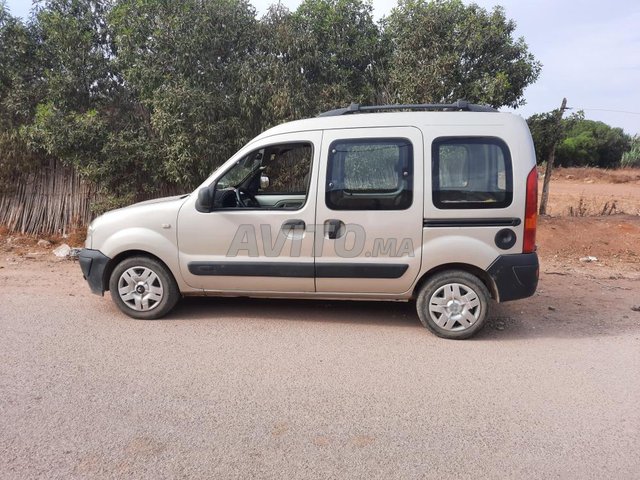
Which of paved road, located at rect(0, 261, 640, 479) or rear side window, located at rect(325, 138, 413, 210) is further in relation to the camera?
rear side window, located at rect(325, 138, 413, 210)

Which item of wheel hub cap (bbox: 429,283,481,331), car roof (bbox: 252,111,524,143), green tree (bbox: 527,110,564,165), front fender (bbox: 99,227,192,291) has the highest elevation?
green tree (bbox: 527,110,564,165)

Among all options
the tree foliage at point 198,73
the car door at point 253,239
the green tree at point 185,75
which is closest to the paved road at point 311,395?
the car door at point 253,239

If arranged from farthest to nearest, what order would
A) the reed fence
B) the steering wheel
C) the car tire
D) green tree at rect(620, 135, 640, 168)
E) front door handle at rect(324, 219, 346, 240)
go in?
green tree at rect(620, 135, 640, 168)
the reed fence
the steering wheel
the car tire
front door handle at rect(324, 219, 346, 240)

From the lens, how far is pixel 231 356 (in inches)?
170

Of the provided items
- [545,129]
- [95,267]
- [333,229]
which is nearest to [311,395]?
[333,229]

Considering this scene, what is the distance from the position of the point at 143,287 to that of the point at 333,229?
2.03 meters

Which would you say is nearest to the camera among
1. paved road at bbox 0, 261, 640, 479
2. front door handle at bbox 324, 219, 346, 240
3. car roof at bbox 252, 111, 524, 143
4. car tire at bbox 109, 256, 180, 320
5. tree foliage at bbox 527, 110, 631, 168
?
paved road at bbox 0, 261, 640, 479

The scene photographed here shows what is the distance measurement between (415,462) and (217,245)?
287cm

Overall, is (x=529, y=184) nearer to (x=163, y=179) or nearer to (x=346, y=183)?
(x=346, y=183)

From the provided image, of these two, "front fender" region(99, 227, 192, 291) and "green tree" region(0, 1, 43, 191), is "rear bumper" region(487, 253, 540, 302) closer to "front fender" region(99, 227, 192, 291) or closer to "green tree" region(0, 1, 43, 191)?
"front fender" region(99, 227, 192, 291)

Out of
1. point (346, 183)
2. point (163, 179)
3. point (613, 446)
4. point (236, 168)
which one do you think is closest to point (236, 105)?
point (163, 179)

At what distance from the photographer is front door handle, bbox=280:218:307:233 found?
4.83m

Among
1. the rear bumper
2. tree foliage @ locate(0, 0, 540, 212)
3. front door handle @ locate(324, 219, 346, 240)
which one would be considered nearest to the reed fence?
tree foliage @ locate(0, 0, 540, 212)

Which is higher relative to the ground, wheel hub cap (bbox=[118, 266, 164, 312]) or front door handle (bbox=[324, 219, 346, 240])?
front door handle (bbox=[324, 219, 346, 240])
